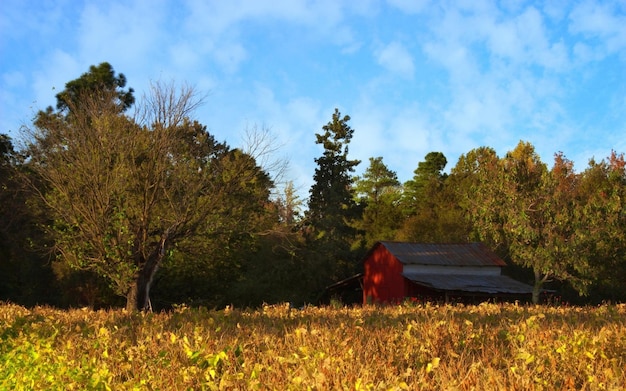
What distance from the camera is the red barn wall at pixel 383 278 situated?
133 ft

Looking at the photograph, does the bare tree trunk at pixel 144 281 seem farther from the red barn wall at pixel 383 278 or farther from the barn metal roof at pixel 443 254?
the barn metal roof at pixel 443 254

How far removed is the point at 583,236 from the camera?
37.0 meters

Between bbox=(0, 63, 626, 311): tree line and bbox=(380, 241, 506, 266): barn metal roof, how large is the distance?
167 cm

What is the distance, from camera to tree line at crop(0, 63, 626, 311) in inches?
936

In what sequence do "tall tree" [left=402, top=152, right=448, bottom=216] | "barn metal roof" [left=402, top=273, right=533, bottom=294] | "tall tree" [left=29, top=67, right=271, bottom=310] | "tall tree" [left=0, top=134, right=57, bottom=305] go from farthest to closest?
"tall tree" [left=402, top=152, right=448, bottom=216]
"tall tree" [left=0, top=134, right=57, bottom=305]
"barn metal roof" [left=402, top=273, right=533, bottom=294]
"tall tree" [left=29, top=67, right=271, bottom=310]

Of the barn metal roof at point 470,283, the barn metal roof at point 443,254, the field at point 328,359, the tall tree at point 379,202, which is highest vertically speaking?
the tall tree at point 379,202

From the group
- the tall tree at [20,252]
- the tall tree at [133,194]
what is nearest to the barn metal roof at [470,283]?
the tall tree at [133,194]

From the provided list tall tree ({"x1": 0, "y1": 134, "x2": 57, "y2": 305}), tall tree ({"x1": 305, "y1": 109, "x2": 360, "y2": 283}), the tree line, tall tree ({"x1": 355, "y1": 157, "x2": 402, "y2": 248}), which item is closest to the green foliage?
the tree line

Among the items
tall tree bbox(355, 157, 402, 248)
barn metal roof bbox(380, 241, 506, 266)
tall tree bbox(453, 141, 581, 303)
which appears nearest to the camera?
tall tree bbox(453, 141, 581, 303)

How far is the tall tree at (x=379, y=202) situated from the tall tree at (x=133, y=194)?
4025 cm

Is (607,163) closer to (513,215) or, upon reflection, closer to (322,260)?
(513,215)

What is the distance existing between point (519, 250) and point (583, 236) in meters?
4.06

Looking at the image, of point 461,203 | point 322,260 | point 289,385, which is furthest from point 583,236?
point 289,385

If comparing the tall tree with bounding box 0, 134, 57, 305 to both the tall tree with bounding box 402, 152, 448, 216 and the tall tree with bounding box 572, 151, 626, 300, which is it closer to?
the tall tree with bounding box 572, 151, 626, 300
